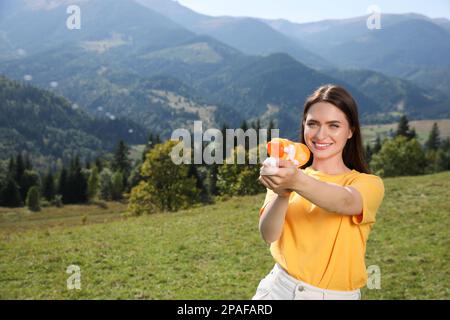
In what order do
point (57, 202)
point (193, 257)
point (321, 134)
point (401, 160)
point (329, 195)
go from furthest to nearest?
point (57, 202) < point (401, 160) < point (193, 257) < point (321, 134) < point (329, 195)

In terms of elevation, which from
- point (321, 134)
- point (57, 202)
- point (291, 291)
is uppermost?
point (321, 134)

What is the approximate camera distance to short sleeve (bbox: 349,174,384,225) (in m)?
3.51

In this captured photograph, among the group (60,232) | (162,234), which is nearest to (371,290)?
(162,234)

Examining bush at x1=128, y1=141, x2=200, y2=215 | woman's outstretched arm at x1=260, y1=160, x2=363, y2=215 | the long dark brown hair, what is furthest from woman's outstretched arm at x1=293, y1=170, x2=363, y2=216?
bush at x1=128, y1=141, x2=200, y2=215

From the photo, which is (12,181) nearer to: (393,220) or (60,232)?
(60,232)

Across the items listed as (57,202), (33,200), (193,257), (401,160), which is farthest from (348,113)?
(57,202)

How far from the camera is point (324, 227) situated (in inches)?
139

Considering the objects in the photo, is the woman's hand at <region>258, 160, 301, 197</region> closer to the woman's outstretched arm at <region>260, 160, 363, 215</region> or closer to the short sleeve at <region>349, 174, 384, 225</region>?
the woman's outstretched arm at <region>260, 160, 363, 215</region>

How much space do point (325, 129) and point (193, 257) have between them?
14.7 meters

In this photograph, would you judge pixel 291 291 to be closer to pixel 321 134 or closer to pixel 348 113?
pixel 321 134

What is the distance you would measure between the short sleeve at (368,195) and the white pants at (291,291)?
62cm

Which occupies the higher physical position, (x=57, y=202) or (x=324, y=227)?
(x=324, y=227)

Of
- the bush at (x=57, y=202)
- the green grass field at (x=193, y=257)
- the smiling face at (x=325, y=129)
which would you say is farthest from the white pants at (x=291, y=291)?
the bush at (x=57, y=202)
